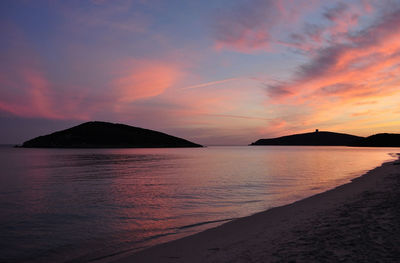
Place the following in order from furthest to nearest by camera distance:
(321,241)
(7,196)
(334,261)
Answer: (7,196) → (321,241) → (334,261)

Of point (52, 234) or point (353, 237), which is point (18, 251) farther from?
point (353, 237)

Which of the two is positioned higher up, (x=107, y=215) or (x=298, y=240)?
(x=298, y=240)

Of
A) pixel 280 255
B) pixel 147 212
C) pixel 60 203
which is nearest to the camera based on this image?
pixel 280 255

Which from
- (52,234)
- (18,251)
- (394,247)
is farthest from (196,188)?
(394,247)

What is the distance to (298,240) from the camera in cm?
834

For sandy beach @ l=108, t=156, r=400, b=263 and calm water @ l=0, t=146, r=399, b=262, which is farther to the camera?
calm water @ l=0, t=146, r=399, b=262

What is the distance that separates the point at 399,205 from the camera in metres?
12.5

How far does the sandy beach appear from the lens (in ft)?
23.0

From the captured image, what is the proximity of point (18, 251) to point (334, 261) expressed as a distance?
9.61 m

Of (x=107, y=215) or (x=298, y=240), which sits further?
(x=107, y=215)

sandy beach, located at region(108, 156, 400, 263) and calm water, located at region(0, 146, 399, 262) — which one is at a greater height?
sandy beach, located at region(108, 156, 400, 263)

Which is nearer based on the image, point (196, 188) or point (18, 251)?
point (18, 251)

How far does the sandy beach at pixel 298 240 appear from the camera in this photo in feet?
23.0

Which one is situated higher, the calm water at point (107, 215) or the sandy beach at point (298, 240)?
the sandy beach at point (298, 240)
